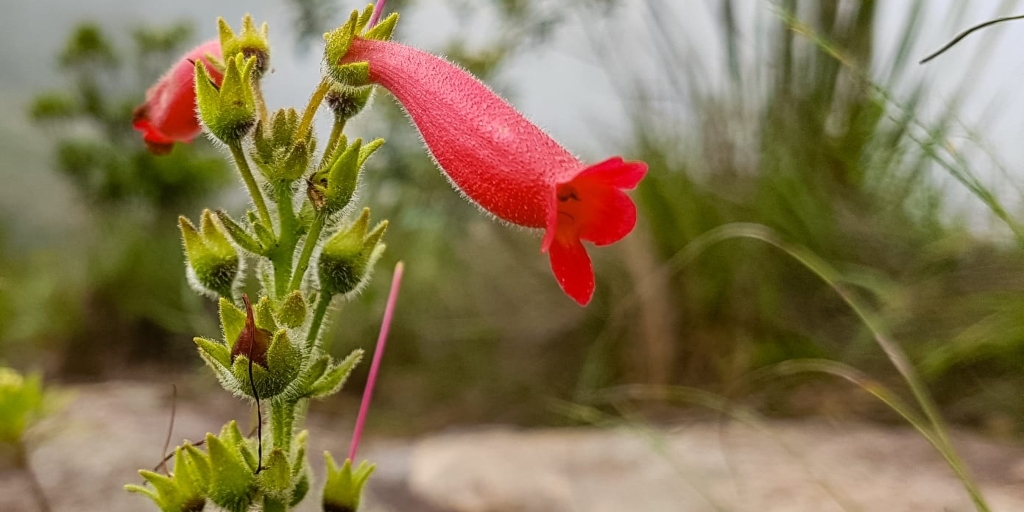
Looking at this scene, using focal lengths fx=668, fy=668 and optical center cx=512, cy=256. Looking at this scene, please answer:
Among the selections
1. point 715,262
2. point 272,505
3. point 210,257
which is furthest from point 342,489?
point 715,262

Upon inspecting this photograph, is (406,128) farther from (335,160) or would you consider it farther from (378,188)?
(335,160)

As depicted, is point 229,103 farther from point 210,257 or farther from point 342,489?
point 342,489

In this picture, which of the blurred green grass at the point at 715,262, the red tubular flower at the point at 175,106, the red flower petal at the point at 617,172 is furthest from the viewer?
the blurred green grass at the point at 715,262

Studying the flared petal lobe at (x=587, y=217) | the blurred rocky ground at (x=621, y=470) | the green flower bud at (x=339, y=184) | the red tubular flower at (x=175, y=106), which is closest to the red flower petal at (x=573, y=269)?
the flared petal lobe at (x=587, y=217)

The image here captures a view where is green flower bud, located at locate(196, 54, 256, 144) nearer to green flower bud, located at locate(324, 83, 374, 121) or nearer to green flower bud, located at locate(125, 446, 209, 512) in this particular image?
green flower bud, located at locate(324, 83, 374, 121)

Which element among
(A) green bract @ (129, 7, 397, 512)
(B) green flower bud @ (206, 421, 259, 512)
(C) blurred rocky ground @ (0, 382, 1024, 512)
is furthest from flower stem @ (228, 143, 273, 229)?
(C) blurred rocky ground @ (0, 382, 1024, 512)

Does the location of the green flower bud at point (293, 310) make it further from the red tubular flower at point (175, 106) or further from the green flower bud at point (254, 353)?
the red tubular flower at point (175, 106)

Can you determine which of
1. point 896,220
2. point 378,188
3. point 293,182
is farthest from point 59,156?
point 896,220
